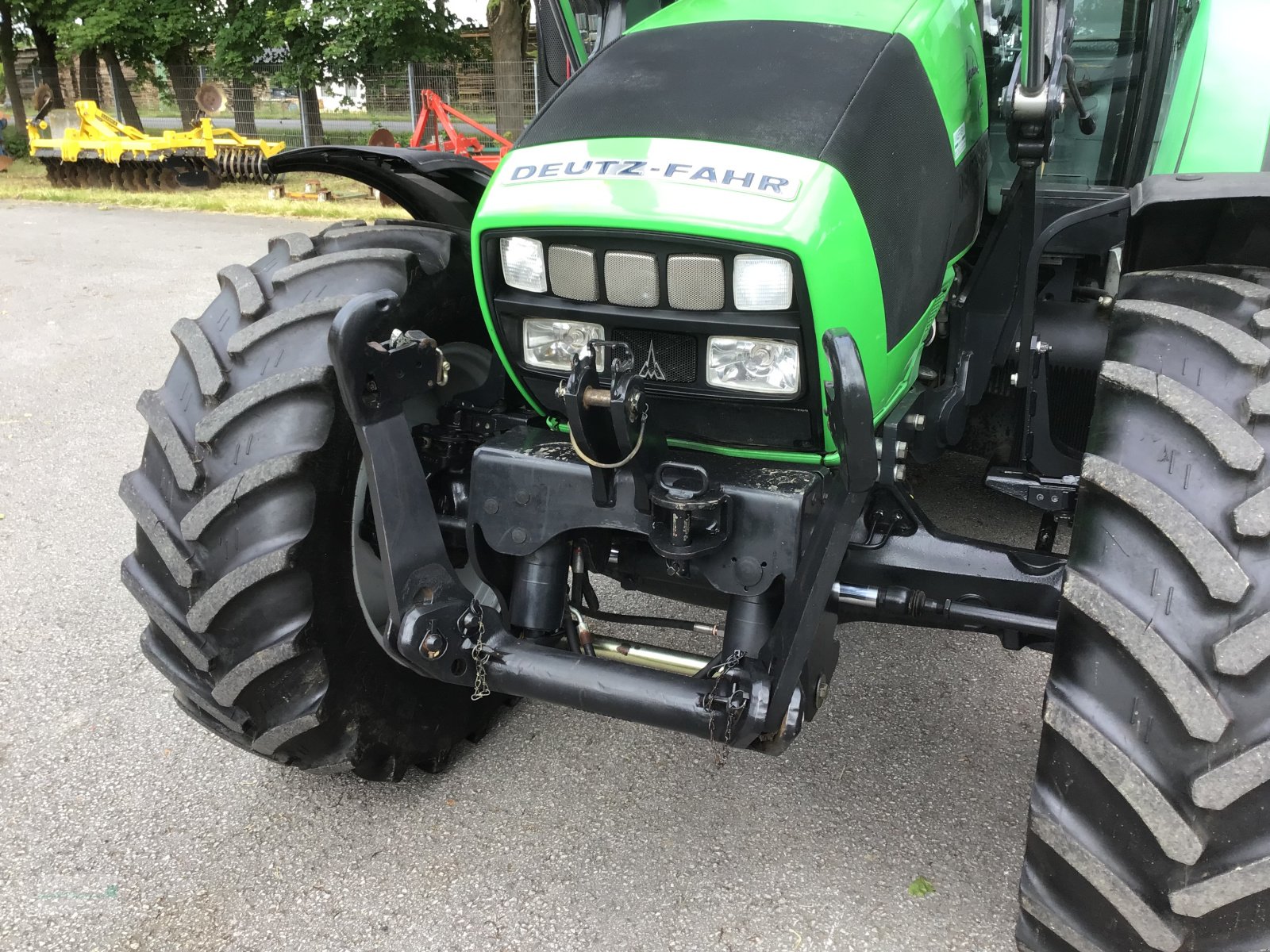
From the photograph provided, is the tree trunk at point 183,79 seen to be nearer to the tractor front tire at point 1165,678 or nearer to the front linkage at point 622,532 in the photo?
the front linkage at point 622,532

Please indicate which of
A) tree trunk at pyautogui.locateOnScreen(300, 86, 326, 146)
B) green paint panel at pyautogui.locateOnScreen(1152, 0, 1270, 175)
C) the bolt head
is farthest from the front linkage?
tree trunk at pyautogui.locateOnScreen(300, 86, 326, 146)

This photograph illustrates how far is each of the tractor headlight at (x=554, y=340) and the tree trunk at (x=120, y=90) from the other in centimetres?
2279

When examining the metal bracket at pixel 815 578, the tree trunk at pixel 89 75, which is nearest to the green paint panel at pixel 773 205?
the metal bracket at pixel 815 578

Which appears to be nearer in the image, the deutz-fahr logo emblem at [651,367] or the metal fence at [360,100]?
the deutz-fahr logo emblem at [651,367]

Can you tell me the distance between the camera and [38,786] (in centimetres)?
274

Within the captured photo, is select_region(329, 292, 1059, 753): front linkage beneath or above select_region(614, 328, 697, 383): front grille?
beneath

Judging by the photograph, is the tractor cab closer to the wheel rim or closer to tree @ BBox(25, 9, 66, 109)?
the wheel rim

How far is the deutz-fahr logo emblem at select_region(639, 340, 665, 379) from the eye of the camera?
1940 mm

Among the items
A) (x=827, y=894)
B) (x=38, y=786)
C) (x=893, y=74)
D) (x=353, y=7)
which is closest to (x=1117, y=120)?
(x=893, y=74)

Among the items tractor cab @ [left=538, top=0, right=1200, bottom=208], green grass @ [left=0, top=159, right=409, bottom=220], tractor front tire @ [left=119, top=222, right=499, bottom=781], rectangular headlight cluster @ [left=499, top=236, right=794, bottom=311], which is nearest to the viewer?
rectangular headlight cluster @ [left=499, top=236, right=794, bottom=311]

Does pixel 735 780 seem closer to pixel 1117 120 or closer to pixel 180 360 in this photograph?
pixel 180 360

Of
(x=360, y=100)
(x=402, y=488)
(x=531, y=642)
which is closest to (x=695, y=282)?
(x=402, y=488)

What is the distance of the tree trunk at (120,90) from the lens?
21469 mm

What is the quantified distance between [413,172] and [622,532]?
41.8 inches
